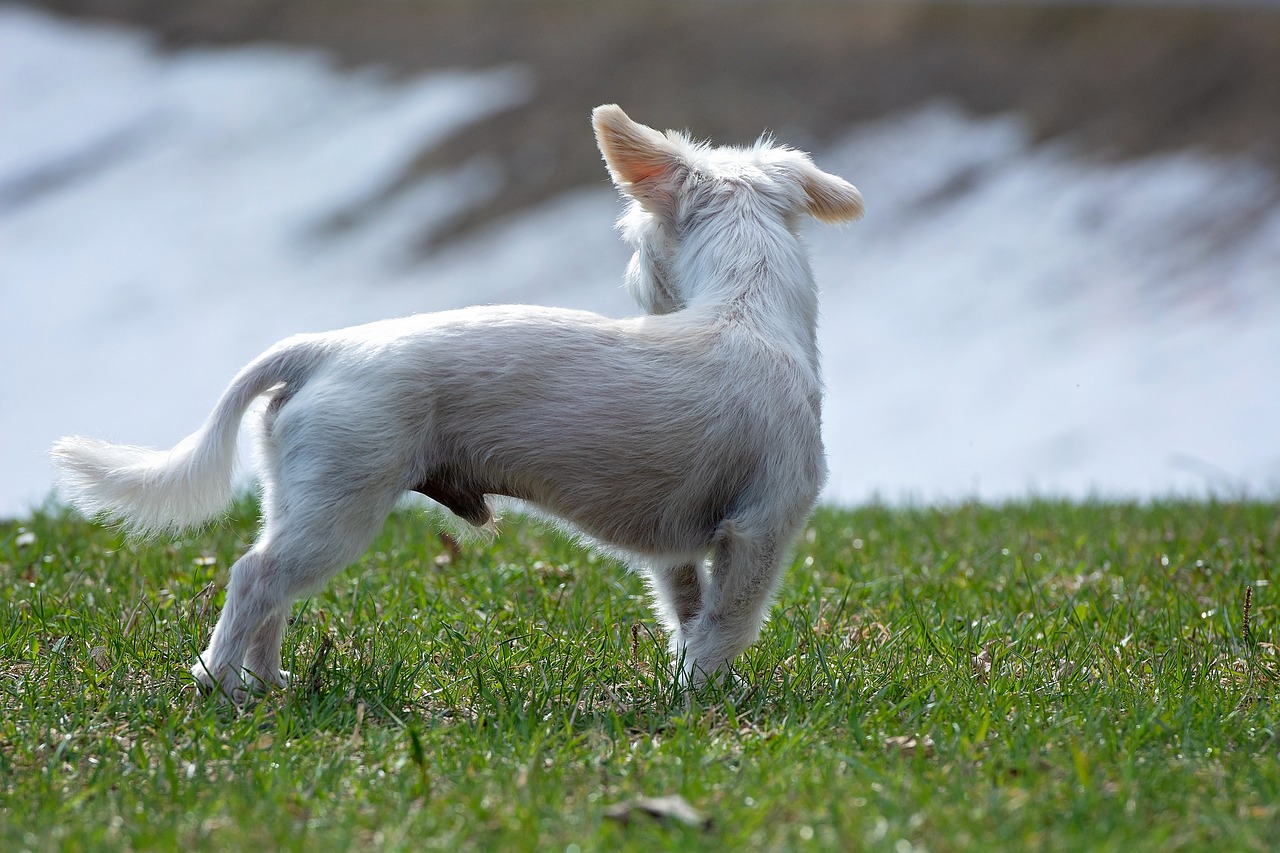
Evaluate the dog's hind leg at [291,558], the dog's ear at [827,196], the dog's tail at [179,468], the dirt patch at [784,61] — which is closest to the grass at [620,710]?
the dog's hind leg at [291,558]

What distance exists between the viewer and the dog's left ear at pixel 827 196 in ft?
12.3

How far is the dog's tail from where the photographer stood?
3098 mm

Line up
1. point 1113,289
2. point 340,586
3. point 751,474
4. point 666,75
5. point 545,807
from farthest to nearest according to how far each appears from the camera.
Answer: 1. point 666,75
2. point 1113,289
3. point 340,586
4. point 751,474
5. point 545,807

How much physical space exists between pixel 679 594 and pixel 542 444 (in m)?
0.78

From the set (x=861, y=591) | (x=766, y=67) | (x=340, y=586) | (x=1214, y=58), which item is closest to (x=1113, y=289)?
(x=1214, y=58)

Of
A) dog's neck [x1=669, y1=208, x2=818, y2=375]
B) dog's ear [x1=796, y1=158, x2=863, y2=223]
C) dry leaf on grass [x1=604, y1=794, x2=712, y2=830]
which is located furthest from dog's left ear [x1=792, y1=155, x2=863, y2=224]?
dry leaf on grass [x1=604, y1=794, x2=712, y2=830]

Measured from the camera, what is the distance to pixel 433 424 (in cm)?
307

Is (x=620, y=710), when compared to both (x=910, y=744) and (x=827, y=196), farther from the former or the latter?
(x=827, y=196)

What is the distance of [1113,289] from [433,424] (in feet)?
42.3

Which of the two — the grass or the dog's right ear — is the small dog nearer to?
the dog's right ear

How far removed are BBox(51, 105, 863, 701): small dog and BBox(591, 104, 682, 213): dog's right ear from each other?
2 centimetres

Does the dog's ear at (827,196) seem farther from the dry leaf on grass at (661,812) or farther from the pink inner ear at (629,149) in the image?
the dry leaf on grass at (661,812)

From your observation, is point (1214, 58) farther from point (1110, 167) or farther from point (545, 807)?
point (545, 807)

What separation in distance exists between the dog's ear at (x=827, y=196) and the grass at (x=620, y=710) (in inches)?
50.2
